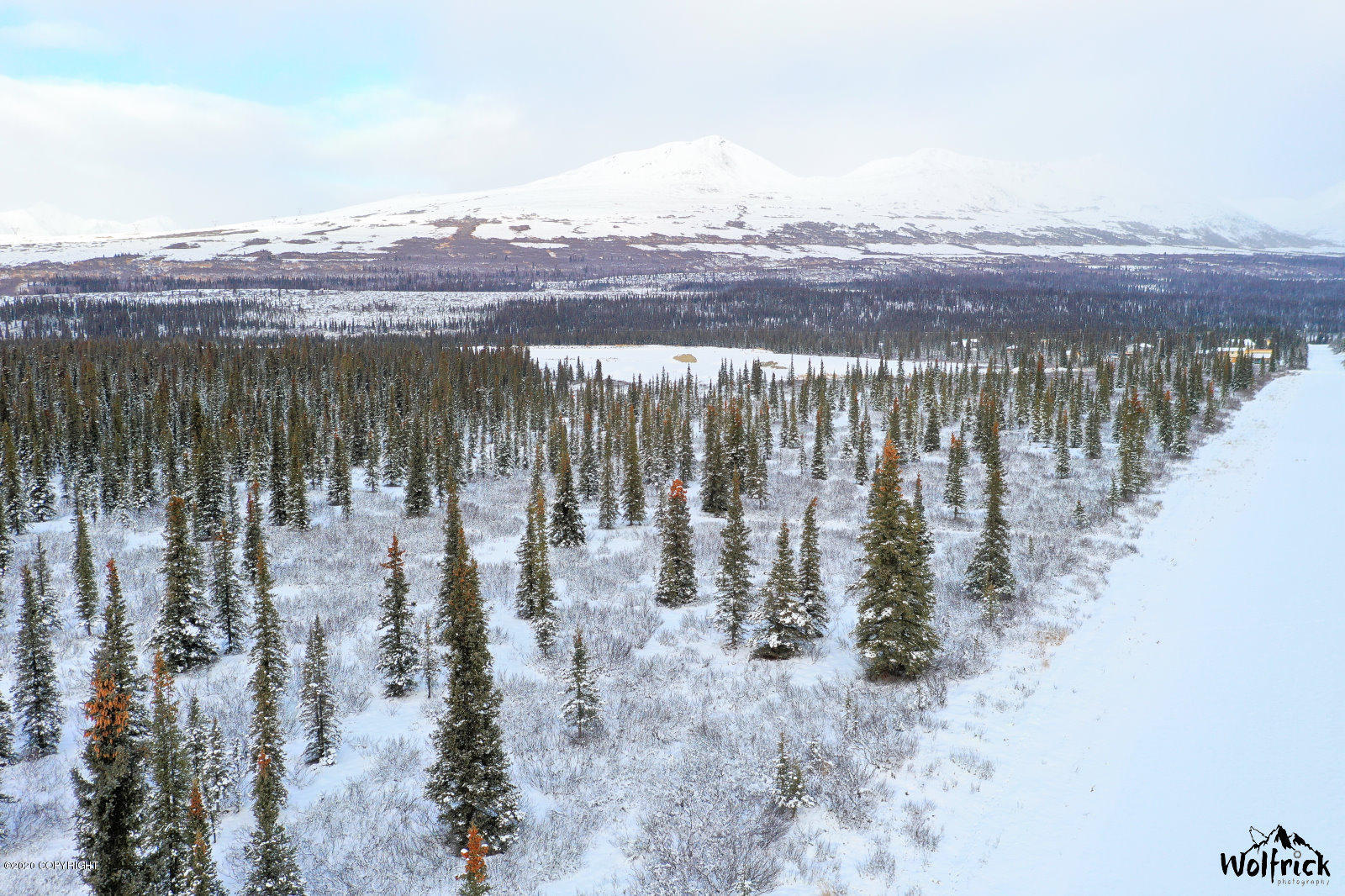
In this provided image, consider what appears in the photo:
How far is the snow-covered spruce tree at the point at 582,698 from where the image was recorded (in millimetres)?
20719

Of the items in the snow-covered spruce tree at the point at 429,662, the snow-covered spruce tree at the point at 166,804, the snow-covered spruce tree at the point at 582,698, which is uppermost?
the snow-covered spruce tree at the point at 166,804

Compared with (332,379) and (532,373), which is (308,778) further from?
(532,373)

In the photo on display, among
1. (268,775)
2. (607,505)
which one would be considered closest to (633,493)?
(607,505)

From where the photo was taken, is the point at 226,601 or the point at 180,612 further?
the point at 226,601

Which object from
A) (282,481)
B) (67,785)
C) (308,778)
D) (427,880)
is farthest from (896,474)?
(282,481)

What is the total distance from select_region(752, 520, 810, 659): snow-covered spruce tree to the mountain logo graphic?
13.8m

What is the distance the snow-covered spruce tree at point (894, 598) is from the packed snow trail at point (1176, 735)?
3.79 metres

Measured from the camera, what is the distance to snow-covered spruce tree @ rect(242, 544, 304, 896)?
1309cm

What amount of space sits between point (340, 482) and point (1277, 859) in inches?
2238

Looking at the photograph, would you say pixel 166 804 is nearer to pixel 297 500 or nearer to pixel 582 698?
pixel 582 698

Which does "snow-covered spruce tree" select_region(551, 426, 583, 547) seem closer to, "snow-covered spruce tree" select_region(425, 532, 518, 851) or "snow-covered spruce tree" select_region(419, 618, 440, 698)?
"snow-covered spruce tree" select_region(419, 618, 440, 698)

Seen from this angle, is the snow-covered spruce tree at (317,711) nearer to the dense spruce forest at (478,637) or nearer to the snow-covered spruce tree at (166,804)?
the dense spruce forest at (478,637)

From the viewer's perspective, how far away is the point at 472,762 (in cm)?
1648

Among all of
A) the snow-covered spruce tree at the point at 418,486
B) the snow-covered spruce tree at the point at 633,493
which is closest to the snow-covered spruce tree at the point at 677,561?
the snow-covered spruce tree at the point at 633,493
